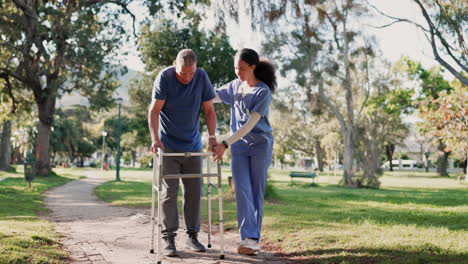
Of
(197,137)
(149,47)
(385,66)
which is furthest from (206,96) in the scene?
(385,66)

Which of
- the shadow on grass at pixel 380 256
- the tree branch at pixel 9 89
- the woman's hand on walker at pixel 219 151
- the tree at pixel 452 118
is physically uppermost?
the tree branch at pixel 9 89

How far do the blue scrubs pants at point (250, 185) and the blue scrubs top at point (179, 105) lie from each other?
0.57 m

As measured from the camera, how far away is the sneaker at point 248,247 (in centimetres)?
489

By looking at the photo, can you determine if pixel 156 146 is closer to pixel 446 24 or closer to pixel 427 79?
pixel 446 24

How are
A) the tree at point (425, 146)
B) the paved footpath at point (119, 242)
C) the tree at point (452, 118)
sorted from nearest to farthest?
1. the paved footpath at point (119, 242)
2. the tree at point (452, 118)
3. the tree at point (425, 146)

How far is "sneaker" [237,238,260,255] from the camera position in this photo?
4.89 m

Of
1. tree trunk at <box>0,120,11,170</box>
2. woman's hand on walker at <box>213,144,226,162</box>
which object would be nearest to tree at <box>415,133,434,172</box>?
tree trunk at <box>0,120,11,170</box>

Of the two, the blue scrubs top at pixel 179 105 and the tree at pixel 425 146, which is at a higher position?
the tree at pixel 425 146

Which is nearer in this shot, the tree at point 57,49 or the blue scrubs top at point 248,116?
the blue scrubs top at point 248,116

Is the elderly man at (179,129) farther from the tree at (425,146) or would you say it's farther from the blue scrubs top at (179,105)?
the tree at (425,146)

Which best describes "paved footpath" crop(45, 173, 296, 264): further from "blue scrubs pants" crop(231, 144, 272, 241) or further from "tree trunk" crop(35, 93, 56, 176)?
"tree trunk" crop(35, 93, 56, 176)

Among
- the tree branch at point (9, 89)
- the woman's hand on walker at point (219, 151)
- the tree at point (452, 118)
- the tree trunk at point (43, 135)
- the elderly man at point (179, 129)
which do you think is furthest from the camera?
the tree trunk at point (43, 135)

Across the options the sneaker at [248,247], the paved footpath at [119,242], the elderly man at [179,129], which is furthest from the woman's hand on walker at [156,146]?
the sneaker at [248,247]

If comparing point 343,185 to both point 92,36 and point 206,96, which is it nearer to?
point 92,36
